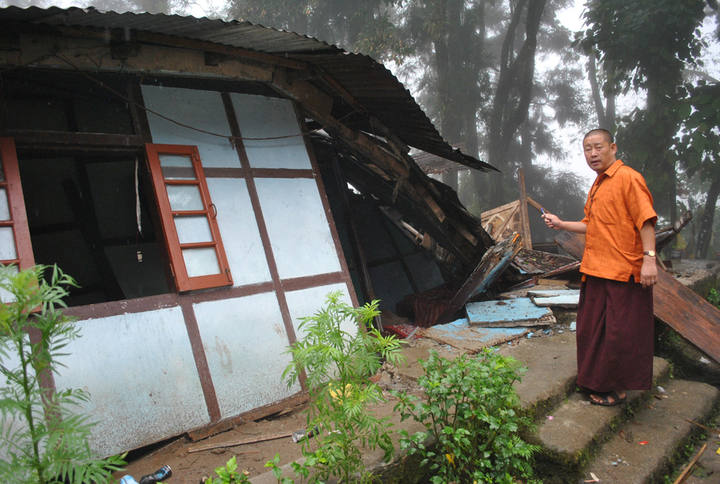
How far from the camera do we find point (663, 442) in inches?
125

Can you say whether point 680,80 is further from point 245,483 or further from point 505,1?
point 505,1

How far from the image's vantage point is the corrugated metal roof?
10.4 feet

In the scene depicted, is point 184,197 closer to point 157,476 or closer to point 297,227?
point 297,227

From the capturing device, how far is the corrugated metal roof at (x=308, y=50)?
3.16m

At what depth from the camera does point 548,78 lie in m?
26.2

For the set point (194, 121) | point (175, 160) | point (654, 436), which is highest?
point (194, 121)

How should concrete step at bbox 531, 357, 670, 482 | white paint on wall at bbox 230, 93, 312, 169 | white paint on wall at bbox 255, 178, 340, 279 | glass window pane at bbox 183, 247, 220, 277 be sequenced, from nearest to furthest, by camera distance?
concrete step at bbox 531, 357, 670, 482
glass window pane at bbox 183, 247, 220, 277
white paint on wall at bbox 255, 178, 340, 279
white paint on wall at bbox 230, 93, 312, 169

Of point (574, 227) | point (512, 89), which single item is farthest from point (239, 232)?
point (512, 89)

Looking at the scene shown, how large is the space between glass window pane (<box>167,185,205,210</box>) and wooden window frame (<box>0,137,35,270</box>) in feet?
3.44

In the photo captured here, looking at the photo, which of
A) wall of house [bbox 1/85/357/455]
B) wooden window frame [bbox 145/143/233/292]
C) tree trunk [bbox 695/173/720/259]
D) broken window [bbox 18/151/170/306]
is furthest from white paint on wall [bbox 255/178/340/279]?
tree trunk [bbox 695/173/720/259]

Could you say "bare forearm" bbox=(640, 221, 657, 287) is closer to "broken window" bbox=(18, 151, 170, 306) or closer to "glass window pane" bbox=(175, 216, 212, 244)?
"glass window pane" bbox=(175, 216, 212, 244)

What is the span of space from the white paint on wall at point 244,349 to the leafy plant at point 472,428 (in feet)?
5.48

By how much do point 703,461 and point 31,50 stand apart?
18.1ft

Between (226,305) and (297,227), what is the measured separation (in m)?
1.13
